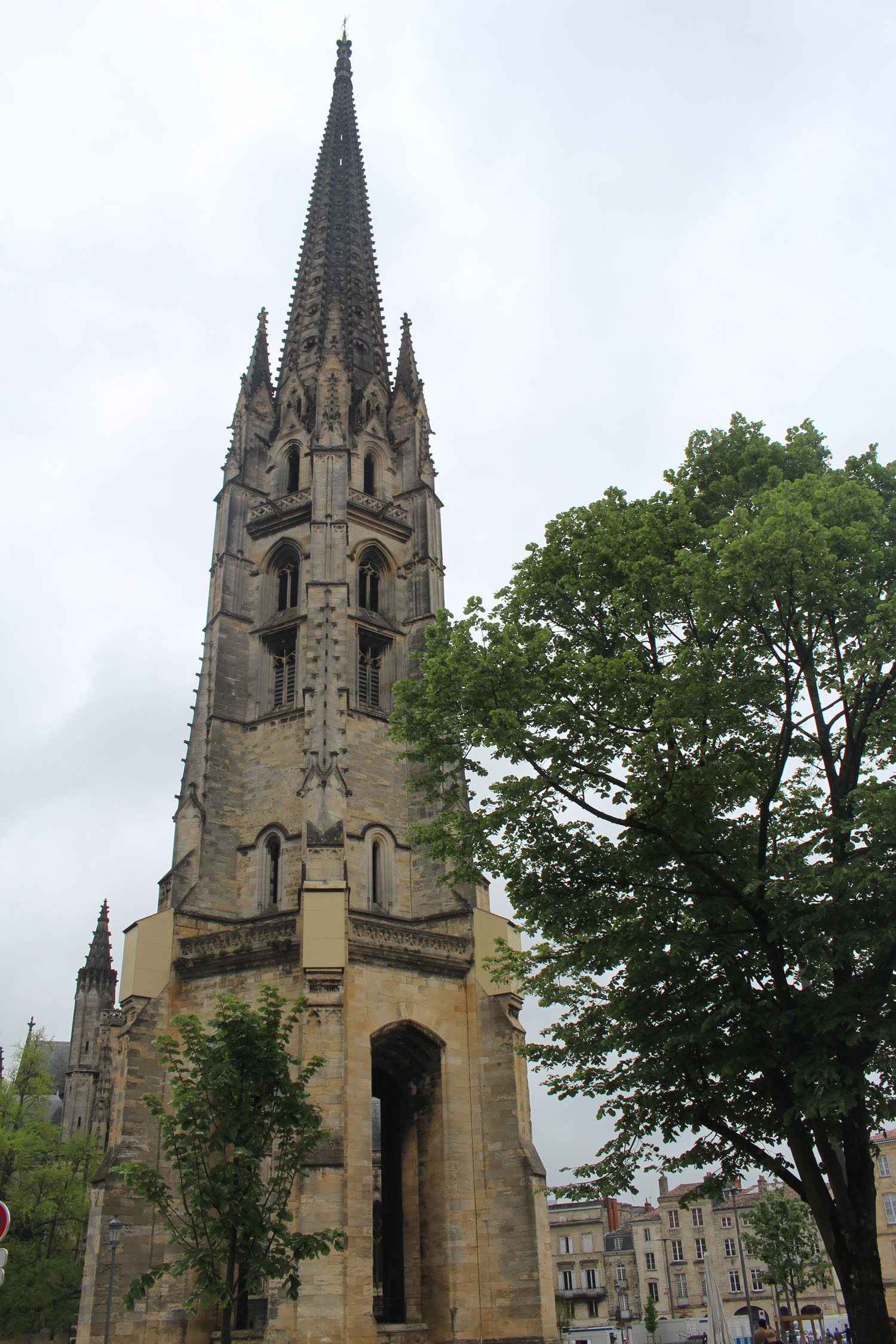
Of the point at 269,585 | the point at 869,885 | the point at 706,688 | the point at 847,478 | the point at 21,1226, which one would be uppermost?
the point at 269,585

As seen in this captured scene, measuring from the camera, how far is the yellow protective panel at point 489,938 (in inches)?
1021

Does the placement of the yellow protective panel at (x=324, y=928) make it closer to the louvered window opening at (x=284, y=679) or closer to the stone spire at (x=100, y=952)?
the louvered window opening at (x=284, y=679)

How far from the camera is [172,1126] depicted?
52.7ft

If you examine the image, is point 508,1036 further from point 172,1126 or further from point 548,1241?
point 172,1126

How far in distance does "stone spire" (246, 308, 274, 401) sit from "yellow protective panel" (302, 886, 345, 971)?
19.9 meters

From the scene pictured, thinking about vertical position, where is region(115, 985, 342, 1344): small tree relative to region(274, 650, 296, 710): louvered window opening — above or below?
below

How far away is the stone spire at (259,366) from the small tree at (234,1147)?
26.0m

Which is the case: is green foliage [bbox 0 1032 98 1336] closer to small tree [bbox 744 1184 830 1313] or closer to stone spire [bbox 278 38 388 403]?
small tree [bbox 744 1184 830 1313]

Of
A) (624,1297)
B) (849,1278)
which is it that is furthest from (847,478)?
(624,1297)

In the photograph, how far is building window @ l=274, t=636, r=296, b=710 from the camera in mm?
30578

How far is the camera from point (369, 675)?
31.5 meters

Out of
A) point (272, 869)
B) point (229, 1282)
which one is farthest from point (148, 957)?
point (229, 1282)

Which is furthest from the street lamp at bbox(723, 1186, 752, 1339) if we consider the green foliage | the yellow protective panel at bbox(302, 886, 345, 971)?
the green foliage

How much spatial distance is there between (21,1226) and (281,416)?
27.6 m
